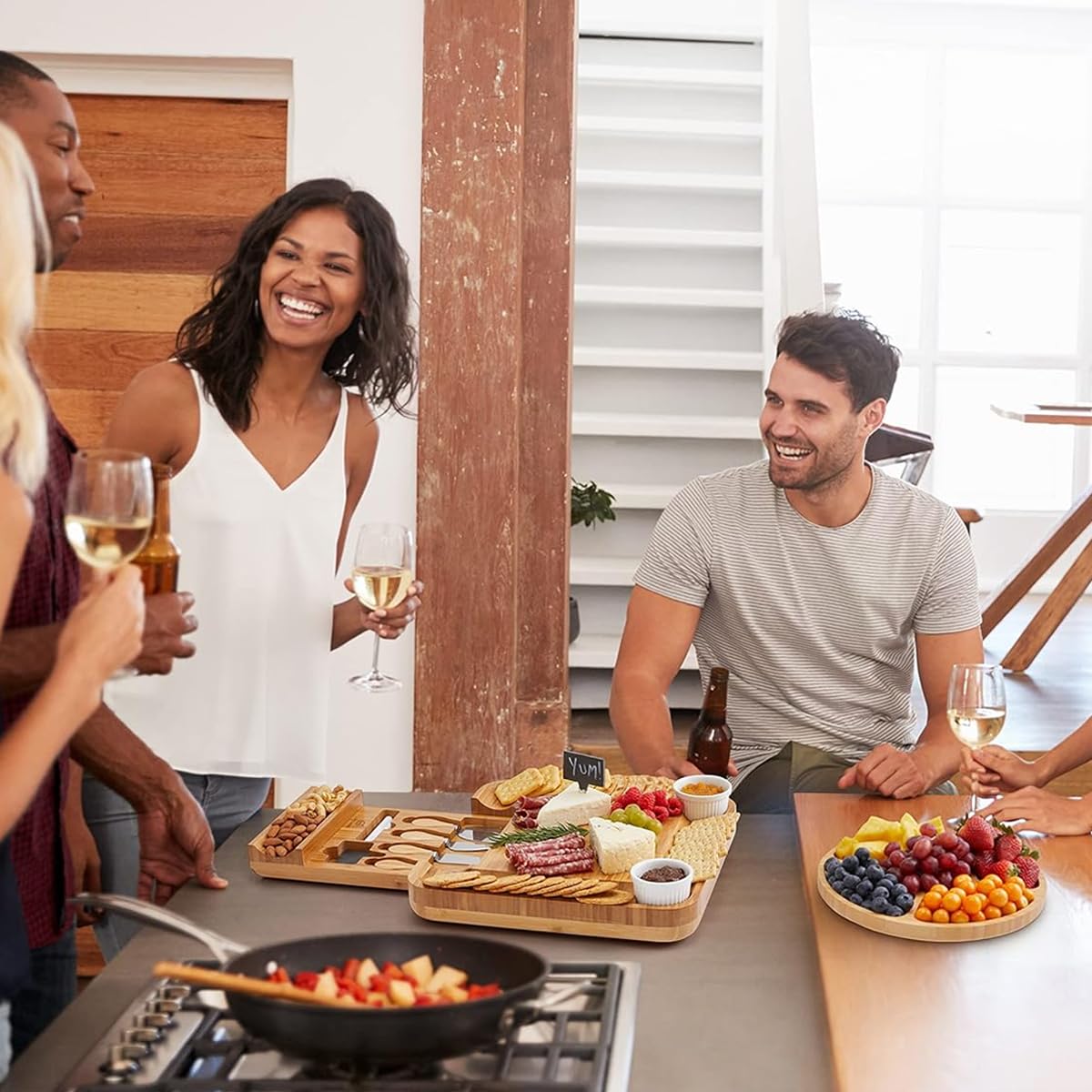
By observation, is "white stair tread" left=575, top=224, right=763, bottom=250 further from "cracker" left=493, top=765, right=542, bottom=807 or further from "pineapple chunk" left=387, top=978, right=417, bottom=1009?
"pineapple chunk" left=387, top=978, right=417, bottom=1009

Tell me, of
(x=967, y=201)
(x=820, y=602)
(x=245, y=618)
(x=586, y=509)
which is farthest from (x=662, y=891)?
(x=967, y=201)

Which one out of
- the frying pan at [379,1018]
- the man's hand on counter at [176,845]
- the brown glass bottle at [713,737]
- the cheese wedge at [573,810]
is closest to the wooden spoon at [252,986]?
the frying pan at [379,1018]

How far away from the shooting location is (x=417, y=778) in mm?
3420

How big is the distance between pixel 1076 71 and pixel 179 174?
5.77m

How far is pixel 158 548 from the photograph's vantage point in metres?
1.54

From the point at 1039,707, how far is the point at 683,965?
3699mm

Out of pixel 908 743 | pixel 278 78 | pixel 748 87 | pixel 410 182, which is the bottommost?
pixel 908 743

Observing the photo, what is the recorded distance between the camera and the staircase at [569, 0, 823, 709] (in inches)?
211

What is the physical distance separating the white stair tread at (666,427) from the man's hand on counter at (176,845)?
3.55 m

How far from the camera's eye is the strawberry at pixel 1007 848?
1811 millimetres

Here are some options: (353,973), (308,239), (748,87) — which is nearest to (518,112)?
(308,239)

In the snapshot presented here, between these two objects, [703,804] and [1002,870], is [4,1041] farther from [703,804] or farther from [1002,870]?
[1002,870]

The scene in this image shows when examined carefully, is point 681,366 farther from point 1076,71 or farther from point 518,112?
point 1076,71

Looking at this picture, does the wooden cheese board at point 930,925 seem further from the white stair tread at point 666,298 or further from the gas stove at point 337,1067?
the white stair tread at point 666,298
